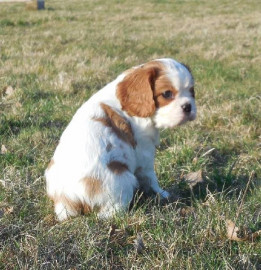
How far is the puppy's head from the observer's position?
11.9ft

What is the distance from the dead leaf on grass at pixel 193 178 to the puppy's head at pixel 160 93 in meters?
0.69

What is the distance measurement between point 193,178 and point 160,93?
930 millimetres

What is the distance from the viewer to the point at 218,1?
2450 cm

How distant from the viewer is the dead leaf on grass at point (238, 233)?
314 cm

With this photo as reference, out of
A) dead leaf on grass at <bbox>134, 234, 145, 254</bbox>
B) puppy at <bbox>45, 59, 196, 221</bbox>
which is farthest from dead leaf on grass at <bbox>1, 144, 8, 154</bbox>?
dead leaf on grass at <bbox>134, 234, 145, 254</bbox>

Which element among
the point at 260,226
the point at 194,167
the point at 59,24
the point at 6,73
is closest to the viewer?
the point at 260,226

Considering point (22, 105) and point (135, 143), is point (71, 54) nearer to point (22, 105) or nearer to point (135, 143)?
point (22, 105)

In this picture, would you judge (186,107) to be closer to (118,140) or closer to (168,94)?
(168,94)

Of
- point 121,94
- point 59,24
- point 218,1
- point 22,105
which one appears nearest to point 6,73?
point 22,105

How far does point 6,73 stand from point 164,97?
471 cm

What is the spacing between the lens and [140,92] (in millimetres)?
3625

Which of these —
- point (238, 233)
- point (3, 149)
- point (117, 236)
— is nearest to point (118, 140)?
point (117, 236)

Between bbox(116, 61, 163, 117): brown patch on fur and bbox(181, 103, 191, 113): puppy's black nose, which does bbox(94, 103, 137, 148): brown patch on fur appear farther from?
bbox(181, 103, 191, 113): puppy's black nose

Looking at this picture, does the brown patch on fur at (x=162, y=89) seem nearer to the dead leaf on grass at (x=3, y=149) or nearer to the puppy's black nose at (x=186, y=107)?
the puppy's black nose at (x=186, y=107)
